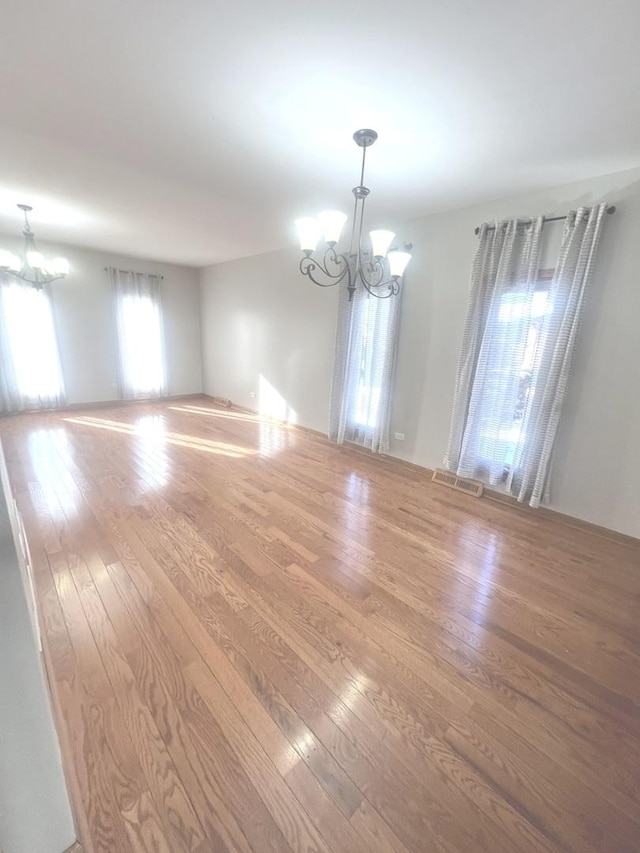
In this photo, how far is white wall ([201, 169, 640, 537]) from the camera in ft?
7.84

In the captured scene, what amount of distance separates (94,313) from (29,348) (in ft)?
3.54

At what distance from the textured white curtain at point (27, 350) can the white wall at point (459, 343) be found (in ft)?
10.0

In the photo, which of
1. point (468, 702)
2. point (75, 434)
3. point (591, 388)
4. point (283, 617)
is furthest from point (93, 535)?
point (591, 388)

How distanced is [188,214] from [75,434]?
3042 mm

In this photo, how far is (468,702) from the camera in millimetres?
1352

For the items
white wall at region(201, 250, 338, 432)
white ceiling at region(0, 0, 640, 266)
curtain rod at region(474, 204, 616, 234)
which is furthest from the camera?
white wall at region(201, 250, 338, 432)

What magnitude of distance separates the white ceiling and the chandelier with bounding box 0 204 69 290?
1009 mm

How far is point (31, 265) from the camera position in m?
3.88

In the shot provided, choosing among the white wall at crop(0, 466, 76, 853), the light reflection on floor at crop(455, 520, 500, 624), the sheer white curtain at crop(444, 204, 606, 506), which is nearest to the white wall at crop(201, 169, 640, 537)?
the sheer white curtain at crop(444, 204, 606, 506)

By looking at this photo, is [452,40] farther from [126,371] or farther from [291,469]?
[126,371]

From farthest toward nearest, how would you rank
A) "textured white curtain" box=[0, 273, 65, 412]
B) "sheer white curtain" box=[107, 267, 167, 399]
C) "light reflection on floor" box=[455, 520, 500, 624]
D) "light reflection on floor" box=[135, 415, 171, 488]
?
"sheer white curtain" box=[107, 267, 167, 399] < "textured white curtain" box=[0, 273, 65, 412] < "light reflection on floor" box=[135, 415, 171, 488] < "light reflection on floor" box=[455, 520, 500, 624]

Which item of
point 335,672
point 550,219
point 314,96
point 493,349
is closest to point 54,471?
point 335,672

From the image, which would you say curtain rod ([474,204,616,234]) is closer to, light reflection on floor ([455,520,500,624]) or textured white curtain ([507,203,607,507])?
textured white curtain ([507,203,607,507])

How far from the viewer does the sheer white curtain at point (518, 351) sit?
2.49m
